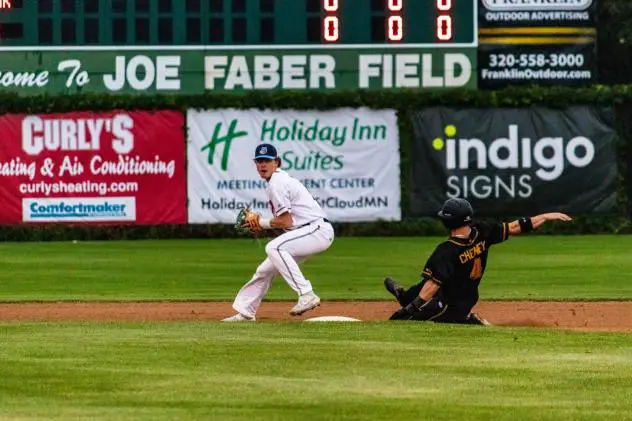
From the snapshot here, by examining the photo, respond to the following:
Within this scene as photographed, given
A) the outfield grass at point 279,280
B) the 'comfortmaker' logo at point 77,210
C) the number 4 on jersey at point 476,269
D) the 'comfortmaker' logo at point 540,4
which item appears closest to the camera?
the number 4 on jersey at point 476,269

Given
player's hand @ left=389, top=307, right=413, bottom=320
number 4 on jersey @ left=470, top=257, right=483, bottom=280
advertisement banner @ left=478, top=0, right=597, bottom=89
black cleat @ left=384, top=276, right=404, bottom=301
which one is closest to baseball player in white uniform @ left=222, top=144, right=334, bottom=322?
black cleat @ left=384, top=276, right=404, bottom=301

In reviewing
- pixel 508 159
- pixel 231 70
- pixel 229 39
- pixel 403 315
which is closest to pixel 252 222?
pixel 403 315

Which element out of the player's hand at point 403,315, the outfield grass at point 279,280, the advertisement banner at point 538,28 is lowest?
the outfield grass at point 279,280

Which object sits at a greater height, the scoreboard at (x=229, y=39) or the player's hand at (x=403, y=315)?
the scoreboard at (x=229, y=39)

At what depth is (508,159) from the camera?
3123 cm

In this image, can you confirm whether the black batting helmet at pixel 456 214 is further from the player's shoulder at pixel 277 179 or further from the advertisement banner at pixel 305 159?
the advertisement banner at pixel 305 159

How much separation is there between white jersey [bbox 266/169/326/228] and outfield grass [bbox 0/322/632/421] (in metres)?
1.82

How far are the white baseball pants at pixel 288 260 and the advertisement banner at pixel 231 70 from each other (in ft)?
50.0

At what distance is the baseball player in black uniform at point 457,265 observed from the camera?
13.1 m

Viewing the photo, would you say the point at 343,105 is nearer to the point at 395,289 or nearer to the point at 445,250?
the point at 395,289

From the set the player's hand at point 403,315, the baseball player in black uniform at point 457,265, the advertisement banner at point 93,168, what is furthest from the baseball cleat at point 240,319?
the advertisement banner at point 93,168

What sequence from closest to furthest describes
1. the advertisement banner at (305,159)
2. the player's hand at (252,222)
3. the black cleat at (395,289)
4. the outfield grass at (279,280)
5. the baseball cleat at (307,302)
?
the black cleat at (395,289) → the baseball cleat at (307,302) → the player's hand at (252,222) → the outfield grass at (279,280) → the advertisement banner at (305,159)

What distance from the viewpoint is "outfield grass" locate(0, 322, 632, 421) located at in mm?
8398

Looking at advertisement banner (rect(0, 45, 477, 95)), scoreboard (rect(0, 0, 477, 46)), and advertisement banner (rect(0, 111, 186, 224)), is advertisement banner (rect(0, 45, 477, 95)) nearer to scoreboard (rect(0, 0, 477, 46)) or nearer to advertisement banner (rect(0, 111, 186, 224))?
scoreboard (rect(0, 0, 477, 46))
